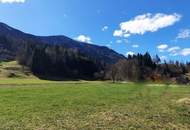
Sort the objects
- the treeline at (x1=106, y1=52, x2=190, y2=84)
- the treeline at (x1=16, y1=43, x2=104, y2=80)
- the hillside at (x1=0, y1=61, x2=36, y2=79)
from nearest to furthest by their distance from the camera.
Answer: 1. the treeline at (x1=106, y1=52, x2=190, y2=84)
2. the hillside at (x1=0, y1=61, x2=36, y2=79)
3. the treeline at (x1=16, y1=43, x2=104, y2=80)

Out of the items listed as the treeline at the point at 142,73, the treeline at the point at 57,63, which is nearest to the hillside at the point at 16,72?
the treeline at the point at 57,63

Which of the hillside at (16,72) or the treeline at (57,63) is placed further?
the treeline at (57,63)

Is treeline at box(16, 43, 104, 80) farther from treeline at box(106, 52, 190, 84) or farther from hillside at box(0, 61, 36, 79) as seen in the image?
treeline at box(106, 52, 190, 84)

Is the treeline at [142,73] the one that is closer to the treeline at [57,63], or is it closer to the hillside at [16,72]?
the hillside at [16,72]

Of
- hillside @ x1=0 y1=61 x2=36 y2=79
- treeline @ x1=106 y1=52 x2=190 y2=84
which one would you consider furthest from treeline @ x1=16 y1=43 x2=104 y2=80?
treeline @ x1=106 y1=52 x2=190 y2=84

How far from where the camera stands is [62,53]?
178m

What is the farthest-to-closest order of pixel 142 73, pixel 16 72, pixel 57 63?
1. pixel 57 63
2. pixel 16 72
3. pixel 142 73

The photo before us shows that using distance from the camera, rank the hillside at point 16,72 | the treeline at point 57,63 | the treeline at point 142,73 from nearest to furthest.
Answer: the treeline at point 142,73 < the hillside at point 16,72 < the treeline at point 57,63

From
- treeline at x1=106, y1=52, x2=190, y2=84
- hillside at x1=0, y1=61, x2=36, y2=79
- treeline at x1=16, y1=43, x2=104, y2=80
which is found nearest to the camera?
treeline at x1=106, y1=52, x2=190, y2=84

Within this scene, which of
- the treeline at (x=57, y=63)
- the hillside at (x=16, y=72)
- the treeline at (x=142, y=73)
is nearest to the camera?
the treeline at (x=142, y=73)

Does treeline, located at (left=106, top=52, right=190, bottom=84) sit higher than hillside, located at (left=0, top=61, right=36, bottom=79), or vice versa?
hillside, located at (left=0, top=61, right=36, bottom=79)

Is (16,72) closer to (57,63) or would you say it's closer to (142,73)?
(57,63)

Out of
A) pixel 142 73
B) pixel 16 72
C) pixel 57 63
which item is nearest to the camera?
pixel 142 73

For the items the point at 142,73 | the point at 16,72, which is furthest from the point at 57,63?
the point at 142,73
